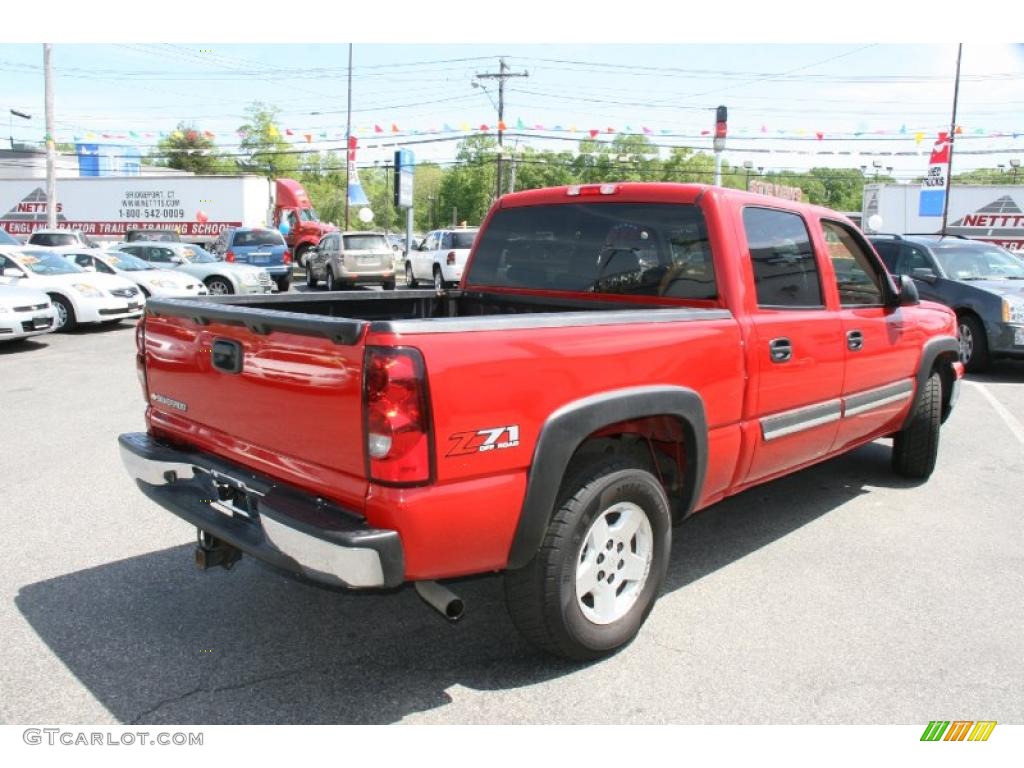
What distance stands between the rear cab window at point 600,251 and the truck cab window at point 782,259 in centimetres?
30

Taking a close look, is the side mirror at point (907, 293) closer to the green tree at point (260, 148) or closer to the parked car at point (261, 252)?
the parked car at point (261, 252)

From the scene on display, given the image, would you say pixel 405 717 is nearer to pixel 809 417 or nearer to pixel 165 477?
pixel 165 477

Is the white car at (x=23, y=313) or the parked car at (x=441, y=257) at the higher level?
the parked car at (x=441, y=257)

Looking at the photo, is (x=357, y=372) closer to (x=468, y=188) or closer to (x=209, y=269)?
(x=209, y=269)

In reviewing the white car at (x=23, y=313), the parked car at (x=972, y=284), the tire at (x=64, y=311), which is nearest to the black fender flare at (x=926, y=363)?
the parked car at (x=972, y=284)

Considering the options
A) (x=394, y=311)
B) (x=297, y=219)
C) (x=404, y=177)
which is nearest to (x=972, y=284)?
(x=394, y=311)

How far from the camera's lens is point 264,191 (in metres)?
36.1

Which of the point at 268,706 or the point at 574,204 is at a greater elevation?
the point at 574,204

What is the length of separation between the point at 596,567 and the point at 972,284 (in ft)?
31.6

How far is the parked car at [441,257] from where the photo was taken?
23.5 meters

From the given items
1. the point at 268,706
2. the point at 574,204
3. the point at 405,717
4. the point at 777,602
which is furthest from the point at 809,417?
the point at 268,706

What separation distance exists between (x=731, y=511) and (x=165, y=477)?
340cm

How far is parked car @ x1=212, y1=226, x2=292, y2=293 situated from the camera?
74.3 ft

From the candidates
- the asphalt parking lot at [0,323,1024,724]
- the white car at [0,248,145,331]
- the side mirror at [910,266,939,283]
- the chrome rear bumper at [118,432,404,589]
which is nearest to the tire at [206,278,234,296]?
the white car at [0,248,145,331]
